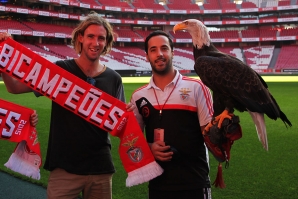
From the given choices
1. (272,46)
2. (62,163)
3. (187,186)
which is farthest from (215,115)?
(272,46)

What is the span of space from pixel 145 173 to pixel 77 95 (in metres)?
0.75

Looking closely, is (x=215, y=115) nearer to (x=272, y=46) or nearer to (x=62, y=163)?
(x=62, y=163)

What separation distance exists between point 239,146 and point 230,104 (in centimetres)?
387

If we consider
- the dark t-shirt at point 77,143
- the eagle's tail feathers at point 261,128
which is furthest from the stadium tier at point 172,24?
the eagle's tail feathers at point 261,128

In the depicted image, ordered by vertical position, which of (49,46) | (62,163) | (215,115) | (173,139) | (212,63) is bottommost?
(62,163)

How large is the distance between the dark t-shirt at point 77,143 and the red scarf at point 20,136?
216 millimetres

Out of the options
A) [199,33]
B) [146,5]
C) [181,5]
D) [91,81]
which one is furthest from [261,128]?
[181,5]

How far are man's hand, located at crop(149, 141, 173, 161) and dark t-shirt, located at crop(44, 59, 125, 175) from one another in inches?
16.9

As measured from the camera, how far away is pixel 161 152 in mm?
1946

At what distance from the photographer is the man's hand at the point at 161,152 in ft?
6.31

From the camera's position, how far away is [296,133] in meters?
6.70

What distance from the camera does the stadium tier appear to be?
117ft

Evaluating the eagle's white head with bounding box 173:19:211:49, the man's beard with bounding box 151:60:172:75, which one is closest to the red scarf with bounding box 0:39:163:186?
the man's beard with bounding box 151:60:172:75

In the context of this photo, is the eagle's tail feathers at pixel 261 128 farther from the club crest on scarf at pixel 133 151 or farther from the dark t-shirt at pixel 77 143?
the dark t-shirt at pixel 77 143
